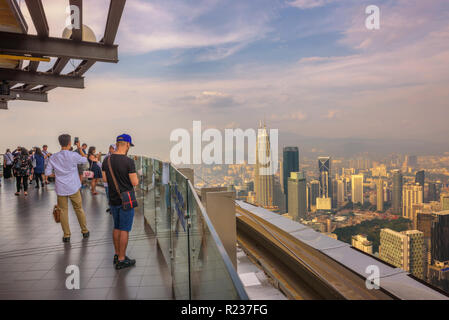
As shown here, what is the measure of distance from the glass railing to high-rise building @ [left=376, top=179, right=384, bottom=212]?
30908 millimetres

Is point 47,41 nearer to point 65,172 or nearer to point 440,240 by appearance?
point 65,172

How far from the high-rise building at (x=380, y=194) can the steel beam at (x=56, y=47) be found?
29.9 m

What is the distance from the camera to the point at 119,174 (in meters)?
4.21

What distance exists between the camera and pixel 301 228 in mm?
5875

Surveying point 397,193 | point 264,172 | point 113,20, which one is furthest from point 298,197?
point 113,20

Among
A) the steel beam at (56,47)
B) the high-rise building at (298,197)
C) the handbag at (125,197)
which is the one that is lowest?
the high-rise building at (298,197)

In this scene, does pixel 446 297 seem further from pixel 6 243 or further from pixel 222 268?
pixel 6 243

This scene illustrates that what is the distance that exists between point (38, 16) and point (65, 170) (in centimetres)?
461

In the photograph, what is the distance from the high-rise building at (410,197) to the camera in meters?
29.4

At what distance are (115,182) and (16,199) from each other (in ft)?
28.0

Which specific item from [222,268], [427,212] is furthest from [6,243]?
[427,212]

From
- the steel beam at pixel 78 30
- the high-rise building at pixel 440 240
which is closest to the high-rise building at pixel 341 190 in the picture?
the high-rise building at pixel 440 240
